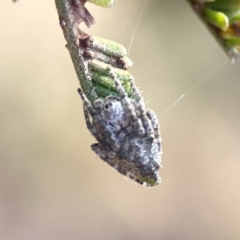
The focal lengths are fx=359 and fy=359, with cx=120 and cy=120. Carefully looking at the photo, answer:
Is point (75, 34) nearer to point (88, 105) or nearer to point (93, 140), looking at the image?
point (88, 105)

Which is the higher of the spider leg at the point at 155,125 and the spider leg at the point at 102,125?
the spider leg at the point at 102,125

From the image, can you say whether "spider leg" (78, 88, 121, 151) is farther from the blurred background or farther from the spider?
the blurred background

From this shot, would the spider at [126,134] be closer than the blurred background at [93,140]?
Yes

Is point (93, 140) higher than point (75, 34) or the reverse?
the reverse

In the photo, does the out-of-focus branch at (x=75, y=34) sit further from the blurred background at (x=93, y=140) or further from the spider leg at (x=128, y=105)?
the blurred background at (x=93, y=140)

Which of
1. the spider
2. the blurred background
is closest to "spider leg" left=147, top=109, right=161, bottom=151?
the spider

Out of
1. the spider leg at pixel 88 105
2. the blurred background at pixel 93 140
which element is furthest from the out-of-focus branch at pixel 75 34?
the blurred background at pixel 93 140

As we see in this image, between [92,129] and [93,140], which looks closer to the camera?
[92,129]

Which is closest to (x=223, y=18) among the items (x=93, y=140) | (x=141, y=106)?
(x=141, y=106)
